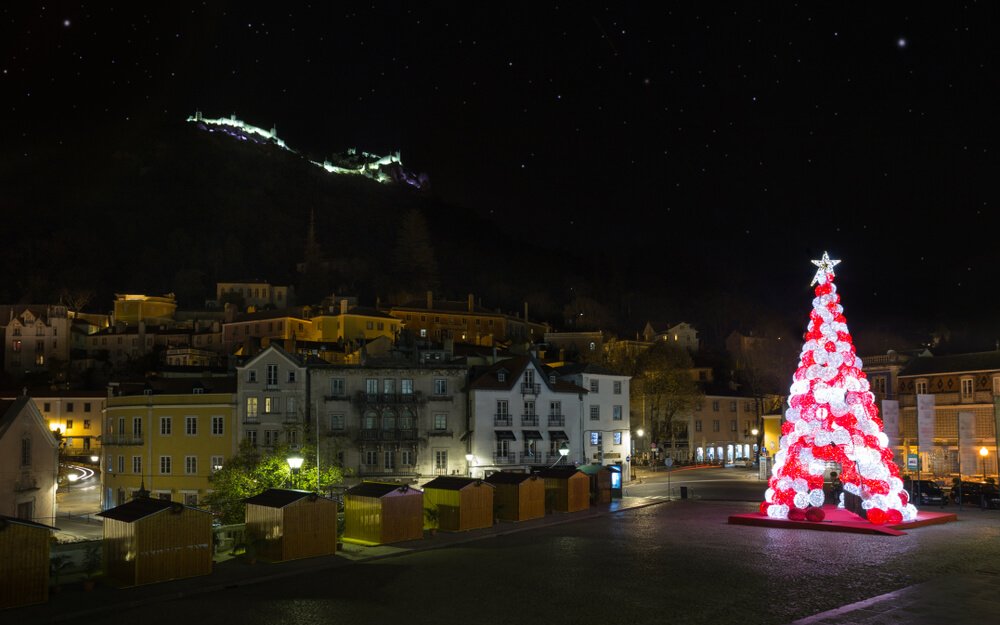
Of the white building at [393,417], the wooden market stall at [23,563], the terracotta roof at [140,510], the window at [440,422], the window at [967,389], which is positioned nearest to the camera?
the wooden market stall at [23,563]

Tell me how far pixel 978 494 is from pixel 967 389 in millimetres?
17948

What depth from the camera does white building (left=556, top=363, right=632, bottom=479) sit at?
6300cm

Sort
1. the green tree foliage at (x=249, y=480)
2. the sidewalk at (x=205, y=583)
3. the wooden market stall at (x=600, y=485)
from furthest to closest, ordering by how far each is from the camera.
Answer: the wooden market stall at (x=600, y=485) < the green tree foliage at (x=249, y=480) < the sidewalk at (x=205, y=583)

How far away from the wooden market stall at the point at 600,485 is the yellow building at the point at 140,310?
→ 98.3 metres

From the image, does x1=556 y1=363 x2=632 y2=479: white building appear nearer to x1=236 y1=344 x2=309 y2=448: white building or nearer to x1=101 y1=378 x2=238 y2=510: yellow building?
x1=236 y1=344 x2=309 y2=448: white building

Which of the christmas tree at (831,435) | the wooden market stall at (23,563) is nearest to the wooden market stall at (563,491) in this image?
the christmas tree at (831,435)

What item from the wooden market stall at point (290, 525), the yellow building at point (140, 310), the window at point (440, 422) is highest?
the yellow building at point (140, 310)

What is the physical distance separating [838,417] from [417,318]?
87012 millimetres

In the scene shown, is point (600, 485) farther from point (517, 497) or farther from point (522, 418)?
point (522, 418)

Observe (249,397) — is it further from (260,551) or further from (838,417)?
(838,417)

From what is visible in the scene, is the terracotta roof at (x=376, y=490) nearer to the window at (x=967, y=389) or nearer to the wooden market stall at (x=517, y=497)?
the wooden market stall at (x=517, y=497)

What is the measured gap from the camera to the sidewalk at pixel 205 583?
1986 cm

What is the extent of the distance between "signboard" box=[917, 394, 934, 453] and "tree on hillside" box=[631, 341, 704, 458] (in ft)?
131

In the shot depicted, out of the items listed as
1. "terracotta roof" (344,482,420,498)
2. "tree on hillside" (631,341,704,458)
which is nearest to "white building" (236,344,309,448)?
"terracotta roof" (344,482,420,498)
